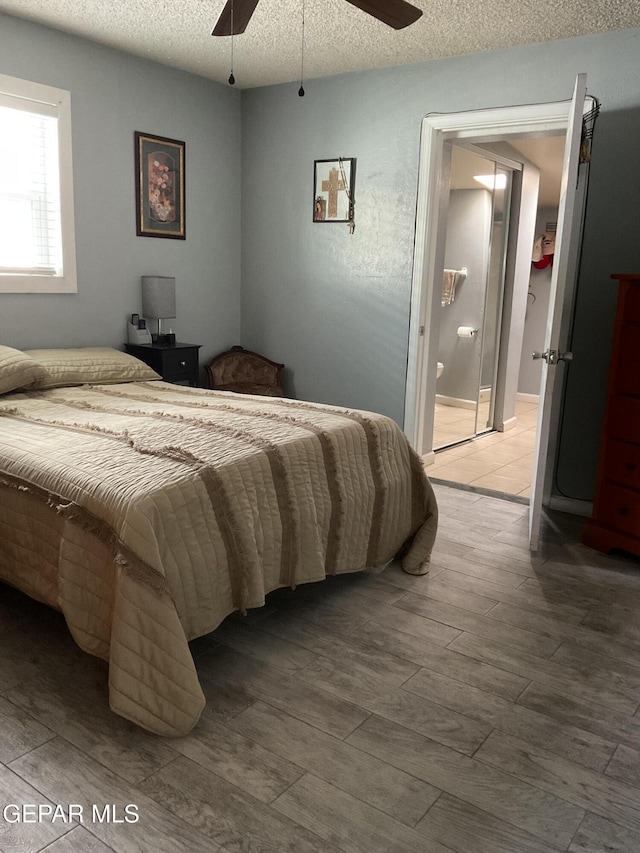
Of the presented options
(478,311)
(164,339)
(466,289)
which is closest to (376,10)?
(164,339)

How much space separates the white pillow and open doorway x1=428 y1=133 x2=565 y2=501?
6.90 ft

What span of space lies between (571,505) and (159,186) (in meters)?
3.17

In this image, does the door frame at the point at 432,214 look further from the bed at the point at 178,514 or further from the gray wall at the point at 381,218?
the bed at the point at 178,514

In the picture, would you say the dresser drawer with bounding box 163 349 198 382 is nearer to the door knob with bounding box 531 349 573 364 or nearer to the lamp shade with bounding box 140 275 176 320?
the lamp shade with bounding box 140 275 176 320

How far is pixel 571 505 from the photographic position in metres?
3.81

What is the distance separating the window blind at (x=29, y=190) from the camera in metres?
3.62

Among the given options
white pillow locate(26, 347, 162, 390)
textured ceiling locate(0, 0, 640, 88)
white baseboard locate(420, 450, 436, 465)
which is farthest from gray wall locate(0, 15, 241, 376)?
white baseboard locate(420, 450, 436, 465)

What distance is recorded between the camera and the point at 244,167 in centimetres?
493

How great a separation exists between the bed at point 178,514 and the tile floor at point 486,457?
138 centimetres

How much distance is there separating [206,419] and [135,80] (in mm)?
2591

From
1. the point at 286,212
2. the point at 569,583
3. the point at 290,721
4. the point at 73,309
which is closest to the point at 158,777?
the point at 290,721

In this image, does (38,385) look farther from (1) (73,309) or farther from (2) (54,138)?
(2) (54,138)

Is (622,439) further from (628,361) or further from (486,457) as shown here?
(486,457)

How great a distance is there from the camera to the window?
3.62 m
